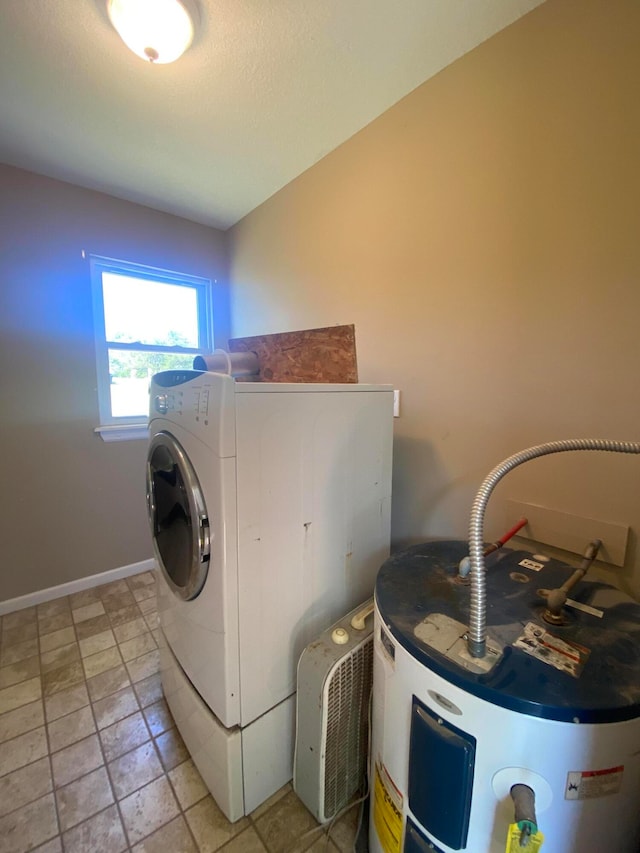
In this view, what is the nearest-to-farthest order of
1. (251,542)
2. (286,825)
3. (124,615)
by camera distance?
(251,542), (286,825), (124,615)

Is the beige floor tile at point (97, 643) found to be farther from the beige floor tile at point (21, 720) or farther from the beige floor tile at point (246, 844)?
the beige floor tile at point (246, 844)

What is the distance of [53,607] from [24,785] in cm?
109

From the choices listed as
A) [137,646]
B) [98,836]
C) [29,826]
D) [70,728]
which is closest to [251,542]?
[98,836]

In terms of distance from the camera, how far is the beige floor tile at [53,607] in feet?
6.37

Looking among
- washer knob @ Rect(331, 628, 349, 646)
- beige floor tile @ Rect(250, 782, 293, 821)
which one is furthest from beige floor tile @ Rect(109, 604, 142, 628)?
washer knob @ Rect(331, 628, 349, 646)

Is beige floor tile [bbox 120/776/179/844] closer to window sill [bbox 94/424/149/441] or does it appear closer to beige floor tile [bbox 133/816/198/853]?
beige floor tile [bbox 133/816/198/853]

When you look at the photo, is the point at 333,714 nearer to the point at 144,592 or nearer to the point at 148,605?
the point at 148,605

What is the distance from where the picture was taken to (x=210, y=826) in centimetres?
100

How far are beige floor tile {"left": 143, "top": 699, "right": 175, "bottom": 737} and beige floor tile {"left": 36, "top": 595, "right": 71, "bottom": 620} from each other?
0.98 metres

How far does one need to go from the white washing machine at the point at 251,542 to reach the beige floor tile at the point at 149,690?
0.25 metres

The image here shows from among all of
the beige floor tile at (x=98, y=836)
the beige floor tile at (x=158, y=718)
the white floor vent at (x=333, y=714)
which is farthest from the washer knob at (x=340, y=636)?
the beige floor tile at (x=158, y=718)

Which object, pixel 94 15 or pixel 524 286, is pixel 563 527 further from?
pixel 94 15

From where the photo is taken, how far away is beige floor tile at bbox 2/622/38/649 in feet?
5.68

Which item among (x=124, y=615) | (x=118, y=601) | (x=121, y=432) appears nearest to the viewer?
(x=124, y=615)
